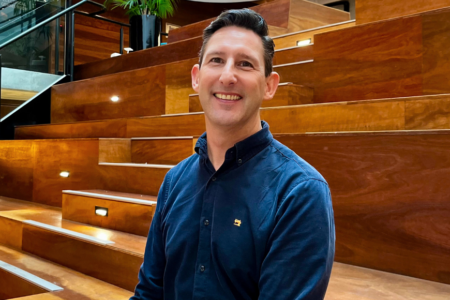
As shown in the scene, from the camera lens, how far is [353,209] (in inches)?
49.6

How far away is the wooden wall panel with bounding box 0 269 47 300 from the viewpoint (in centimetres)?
145

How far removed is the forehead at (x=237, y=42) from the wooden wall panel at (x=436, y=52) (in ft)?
3.49

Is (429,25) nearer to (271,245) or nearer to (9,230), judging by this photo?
(271,245)

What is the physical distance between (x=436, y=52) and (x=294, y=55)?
81cm

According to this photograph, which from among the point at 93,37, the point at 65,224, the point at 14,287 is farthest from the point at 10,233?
the point at 93,37

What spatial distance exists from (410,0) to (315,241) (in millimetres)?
1586

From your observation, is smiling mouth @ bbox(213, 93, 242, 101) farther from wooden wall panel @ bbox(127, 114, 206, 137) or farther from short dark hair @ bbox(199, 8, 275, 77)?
wooden wall panel @ bbox(127, 114, 206, 137)

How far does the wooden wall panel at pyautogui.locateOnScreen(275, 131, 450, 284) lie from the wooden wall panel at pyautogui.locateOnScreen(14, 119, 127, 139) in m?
1.44

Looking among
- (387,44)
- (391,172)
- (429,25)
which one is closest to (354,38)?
(387,44)

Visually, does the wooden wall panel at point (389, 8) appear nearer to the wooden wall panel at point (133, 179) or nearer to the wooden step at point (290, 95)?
the wooden step at point (290, 95)

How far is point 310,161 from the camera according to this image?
4.43ft

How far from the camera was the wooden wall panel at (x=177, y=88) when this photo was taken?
2545mm

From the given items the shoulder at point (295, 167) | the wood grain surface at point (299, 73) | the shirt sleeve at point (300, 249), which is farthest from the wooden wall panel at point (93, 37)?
the shirt sleeve at point (300, 249)

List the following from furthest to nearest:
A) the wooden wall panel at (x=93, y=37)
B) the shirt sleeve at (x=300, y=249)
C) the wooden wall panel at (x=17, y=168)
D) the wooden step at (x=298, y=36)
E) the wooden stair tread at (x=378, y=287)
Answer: the wooden wall panel at (x=93, y=37), the wooden wall panel at (x=17, y=168), the wooden step at (x=298, y=36), the wooden stair tread at (x=378, y=287), the shirt sleeve at (x=300, y=249)
